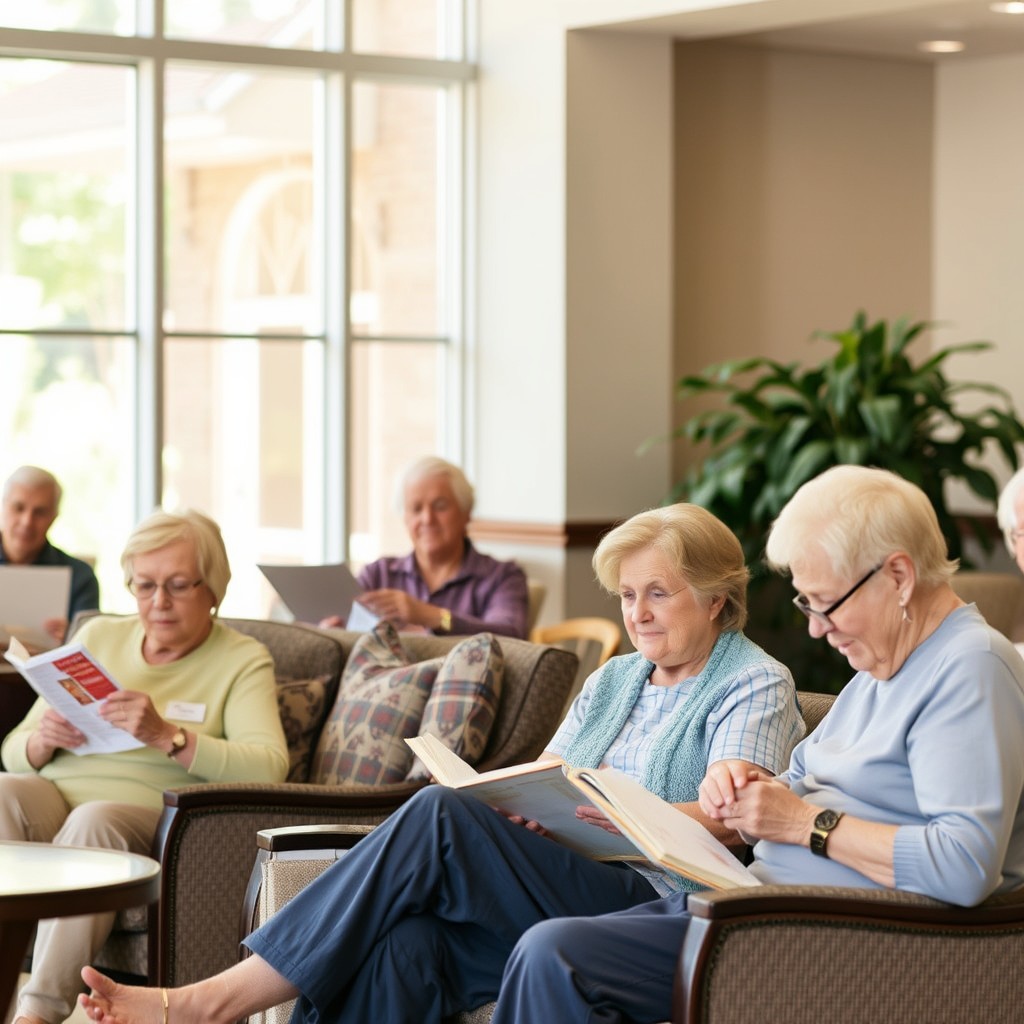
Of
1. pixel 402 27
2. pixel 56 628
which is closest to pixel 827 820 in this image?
pixel 56 628

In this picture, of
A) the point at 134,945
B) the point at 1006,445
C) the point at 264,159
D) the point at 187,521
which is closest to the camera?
the point at 134,945

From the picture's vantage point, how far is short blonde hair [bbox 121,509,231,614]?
12.6ft

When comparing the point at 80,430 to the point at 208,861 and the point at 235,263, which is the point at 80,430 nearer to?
the point at 235,263

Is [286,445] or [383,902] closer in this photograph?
[383,902]

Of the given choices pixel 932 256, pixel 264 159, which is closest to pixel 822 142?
pixel 932 256

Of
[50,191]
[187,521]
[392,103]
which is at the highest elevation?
[392,103]

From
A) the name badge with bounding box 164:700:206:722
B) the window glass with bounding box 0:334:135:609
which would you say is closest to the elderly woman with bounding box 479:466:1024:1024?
the name badge with bounding box 164:700:206:722

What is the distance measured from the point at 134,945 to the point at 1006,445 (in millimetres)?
3774

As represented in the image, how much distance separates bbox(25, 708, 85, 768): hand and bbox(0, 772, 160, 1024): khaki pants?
0.06 m

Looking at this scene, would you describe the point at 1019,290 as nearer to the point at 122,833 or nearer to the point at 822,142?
the point at 822,142

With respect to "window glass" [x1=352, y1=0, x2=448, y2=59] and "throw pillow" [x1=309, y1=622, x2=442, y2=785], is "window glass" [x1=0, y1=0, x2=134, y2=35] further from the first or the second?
"throw pillow" [x1=309, y1=622, x2=442, y2=785]

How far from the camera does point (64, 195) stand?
6266mm

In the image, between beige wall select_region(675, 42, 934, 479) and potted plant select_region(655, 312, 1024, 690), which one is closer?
potted plant select_region(655, 312, 1024, 690)

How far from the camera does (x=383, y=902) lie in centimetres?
283
